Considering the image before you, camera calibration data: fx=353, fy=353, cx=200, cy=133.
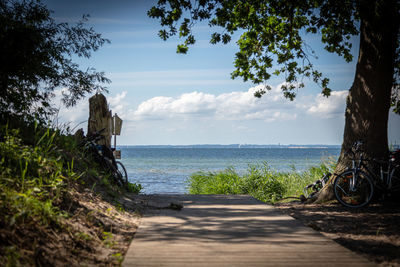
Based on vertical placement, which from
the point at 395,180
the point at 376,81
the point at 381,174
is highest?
the point at 376,81

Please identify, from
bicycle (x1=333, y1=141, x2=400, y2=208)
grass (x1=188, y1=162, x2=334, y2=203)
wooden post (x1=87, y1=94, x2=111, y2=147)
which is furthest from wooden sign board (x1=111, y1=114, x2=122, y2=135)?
bicycle (x1=333, y1=141, x2=400, y2=208)

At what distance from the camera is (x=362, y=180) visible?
7.51 metres

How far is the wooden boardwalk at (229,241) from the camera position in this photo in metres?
3.67

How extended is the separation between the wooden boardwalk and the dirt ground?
14.9 inches

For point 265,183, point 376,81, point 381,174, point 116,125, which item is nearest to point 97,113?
point 116,125

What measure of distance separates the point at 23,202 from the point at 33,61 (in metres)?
4.16

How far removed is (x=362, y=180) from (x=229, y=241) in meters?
4.37

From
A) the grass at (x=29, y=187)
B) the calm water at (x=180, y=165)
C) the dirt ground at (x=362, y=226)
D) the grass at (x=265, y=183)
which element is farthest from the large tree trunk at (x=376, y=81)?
the grass at (x=29, y=187)

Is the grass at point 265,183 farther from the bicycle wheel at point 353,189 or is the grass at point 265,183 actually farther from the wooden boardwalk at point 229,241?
the wooden boardwalk at point 229,241

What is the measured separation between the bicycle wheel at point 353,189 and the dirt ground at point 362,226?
0.63 feet

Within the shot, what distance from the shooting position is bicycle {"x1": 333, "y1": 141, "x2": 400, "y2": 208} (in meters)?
7.42

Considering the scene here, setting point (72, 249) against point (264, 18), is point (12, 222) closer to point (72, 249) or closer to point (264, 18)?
point (72, 249)

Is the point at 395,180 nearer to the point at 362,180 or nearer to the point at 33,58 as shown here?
the point at 362,180

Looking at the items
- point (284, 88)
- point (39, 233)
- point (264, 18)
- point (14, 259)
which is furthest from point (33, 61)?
point (284, 88)
